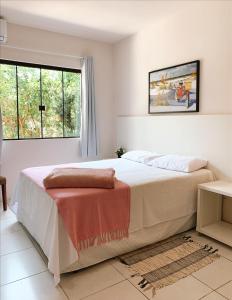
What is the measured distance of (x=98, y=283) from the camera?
1.82 m

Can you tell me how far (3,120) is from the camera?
3531 mm

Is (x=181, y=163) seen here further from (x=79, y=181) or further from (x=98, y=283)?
(x=98, y=283)

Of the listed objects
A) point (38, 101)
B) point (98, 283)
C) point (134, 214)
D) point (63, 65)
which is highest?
point (63, 65)

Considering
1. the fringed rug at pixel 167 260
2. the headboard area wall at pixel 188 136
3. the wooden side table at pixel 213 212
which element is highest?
the headboard area wall at pixel 188 136

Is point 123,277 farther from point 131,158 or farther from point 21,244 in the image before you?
point 131,158

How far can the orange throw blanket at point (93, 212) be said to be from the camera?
6.00 ft

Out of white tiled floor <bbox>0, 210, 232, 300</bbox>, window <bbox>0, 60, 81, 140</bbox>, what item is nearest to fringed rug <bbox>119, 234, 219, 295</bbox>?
white tiled floor <bbox>0, 210, 232, 300</bbox>

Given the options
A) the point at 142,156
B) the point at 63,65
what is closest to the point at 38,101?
the point at 63,65

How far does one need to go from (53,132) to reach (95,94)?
0.94m

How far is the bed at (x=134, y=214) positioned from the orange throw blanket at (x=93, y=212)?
5cm

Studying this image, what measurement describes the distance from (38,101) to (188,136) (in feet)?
7.39

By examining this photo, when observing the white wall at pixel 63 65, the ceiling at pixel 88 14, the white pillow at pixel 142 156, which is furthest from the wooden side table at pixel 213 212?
the white wall at pixel 63 65

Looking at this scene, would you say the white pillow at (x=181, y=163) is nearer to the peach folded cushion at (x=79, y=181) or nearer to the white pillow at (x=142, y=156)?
the white pillow at (x=142, y=156)

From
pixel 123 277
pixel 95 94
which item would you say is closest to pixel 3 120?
pixel 95 94
